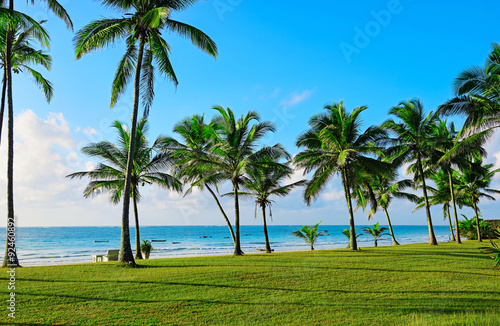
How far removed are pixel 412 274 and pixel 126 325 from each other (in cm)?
886

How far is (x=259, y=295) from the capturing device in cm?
799

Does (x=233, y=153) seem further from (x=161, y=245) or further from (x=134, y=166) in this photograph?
(x=161, y=245)

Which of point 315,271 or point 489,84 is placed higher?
point 489,84

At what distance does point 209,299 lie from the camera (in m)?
7.57

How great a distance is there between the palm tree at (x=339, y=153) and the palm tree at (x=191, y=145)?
5.58 meters

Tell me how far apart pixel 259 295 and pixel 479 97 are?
13179 mm

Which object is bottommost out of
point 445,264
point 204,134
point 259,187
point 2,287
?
point 445,264

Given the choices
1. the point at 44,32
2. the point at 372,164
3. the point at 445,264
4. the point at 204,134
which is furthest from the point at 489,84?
the point at 44,32

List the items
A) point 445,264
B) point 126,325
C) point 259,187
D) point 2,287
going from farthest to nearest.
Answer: point 259,187 → point 445,264 → point 2,287 → point 126,325

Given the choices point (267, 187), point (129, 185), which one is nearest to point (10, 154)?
point (129, 185)

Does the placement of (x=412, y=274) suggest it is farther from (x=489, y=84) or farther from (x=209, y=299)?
(x=489, y=84)

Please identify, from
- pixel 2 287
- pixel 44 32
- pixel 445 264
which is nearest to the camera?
pixel 2 287

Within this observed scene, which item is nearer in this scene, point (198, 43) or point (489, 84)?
point (198, 43)

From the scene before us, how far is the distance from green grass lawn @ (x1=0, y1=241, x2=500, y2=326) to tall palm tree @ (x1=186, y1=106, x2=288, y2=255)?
274 inches
